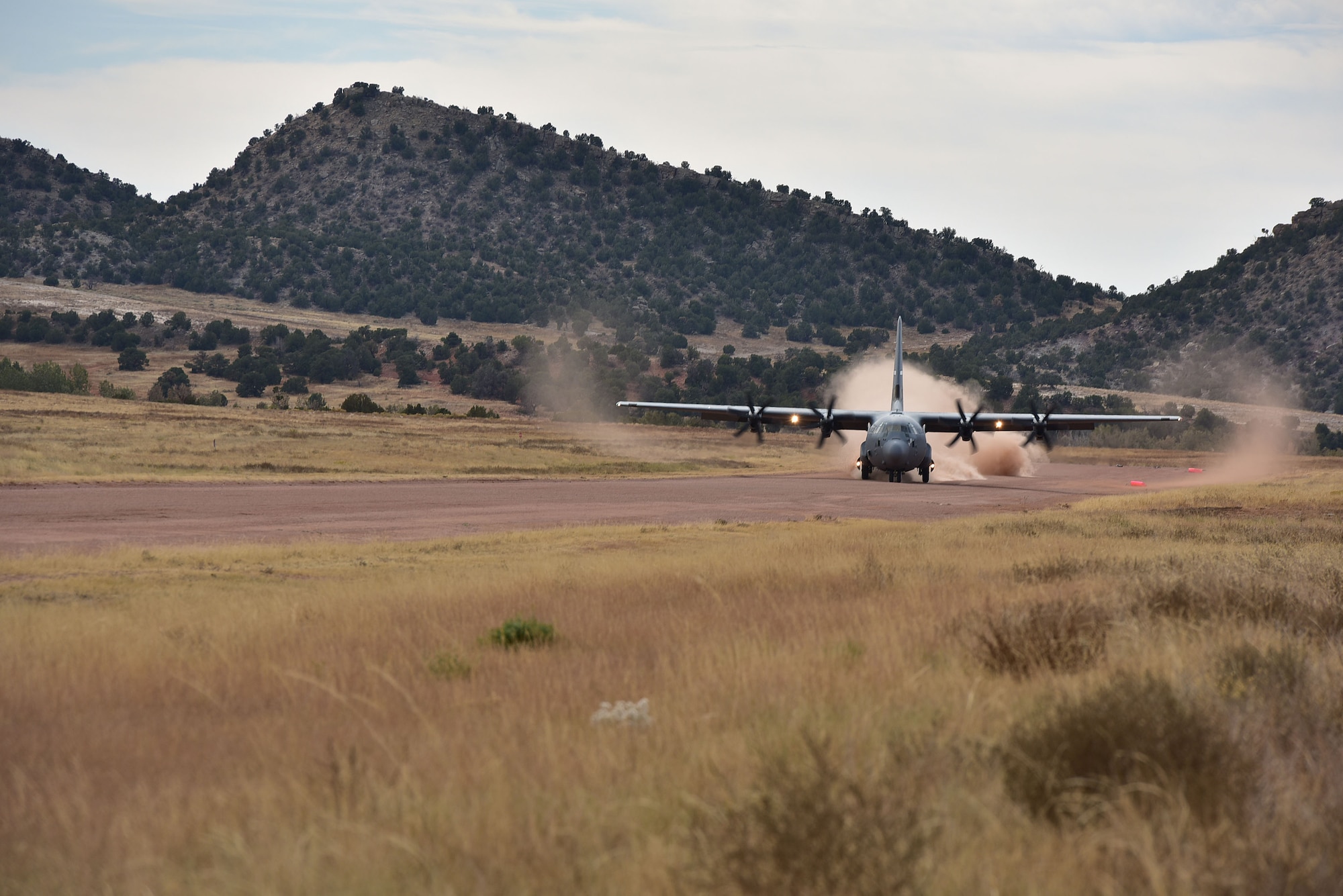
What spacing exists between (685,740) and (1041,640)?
473cm

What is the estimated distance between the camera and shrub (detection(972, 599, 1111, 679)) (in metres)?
10.9

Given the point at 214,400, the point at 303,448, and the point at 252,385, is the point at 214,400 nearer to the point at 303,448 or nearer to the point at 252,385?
the point at 252,385

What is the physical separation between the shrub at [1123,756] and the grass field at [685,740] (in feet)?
0.08

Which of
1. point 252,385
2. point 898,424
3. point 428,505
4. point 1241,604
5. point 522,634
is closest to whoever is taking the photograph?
point 522,634

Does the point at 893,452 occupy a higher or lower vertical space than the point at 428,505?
higher

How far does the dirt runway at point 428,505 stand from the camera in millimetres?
29219

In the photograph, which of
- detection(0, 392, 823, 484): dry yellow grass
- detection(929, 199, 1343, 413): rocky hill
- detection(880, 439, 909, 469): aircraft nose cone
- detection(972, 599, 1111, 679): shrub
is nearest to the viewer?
detection(972, 599, 1111, 679): shrub

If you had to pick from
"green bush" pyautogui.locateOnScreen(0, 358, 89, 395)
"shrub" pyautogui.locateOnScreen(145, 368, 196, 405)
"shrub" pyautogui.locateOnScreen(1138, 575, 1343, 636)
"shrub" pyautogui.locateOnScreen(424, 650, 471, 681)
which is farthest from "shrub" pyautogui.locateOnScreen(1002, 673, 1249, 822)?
"shrub" pyautogui.locateOnScreen(145, 368, 196, 405)

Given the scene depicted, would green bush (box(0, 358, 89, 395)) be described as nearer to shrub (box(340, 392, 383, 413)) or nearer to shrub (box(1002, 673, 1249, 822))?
shrub (box(340, 392, 383, 413))

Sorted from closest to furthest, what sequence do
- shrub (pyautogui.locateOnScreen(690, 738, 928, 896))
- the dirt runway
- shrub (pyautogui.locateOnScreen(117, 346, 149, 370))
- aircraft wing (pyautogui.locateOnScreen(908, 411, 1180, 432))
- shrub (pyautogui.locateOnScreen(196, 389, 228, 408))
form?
shrub (pyautogui.locateOnScreen(690, 738, 928, 896)), the dirt runway, aircraft wing (pyautogui.locateOnScreen(908, 411, 1180, 432)), shrub (pyautogui.locateOnScreen(196, 389, 228, 408)), shrub (pyautogui.locateOnScreen(117, 346, 149, 370))

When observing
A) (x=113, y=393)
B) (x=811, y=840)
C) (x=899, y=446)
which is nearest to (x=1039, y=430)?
(x=899, y=446)

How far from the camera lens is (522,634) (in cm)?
1301

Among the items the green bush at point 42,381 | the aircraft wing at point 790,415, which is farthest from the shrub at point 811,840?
the green bush at point 42,381

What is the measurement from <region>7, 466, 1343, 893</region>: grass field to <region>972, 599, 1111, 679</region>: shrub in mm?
36
